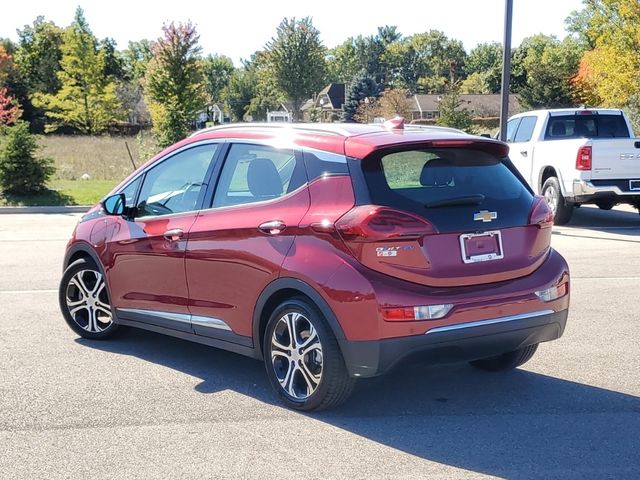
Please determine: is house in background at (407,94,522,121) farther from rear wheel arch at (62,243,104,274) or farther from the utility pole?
rear wheel arch at (62,243,104,274)

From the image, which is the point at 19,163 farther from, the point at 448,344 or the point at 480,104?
the point at 480,104

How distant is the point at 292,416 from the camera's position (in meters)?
4.70

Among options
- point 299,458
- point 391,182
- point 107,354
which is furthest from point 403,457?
point 107,354

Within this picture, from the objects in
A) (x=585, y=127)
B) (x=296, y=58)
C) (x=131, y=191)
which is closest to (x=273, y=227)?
(x=131, y=191)

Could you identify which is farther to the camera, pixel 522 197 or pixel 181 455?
pixel 522 197

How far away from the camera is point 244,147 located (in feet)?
17.3

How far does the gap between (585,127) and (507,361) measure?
10778 mm

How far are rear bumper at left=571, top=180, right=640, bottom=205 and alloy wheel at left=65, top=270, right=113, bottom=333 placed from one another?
9.57 metres

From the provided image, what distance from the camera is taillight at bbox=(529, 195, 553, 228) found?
4.83 meters

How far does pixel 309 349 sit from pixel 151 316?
1731mm

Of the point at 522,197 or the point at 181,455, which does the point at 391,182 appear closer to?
the point at 522,197

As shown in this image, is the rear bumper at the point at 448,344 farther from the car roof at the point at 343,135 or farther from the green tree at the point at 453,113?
the green tree at the point at 453,113

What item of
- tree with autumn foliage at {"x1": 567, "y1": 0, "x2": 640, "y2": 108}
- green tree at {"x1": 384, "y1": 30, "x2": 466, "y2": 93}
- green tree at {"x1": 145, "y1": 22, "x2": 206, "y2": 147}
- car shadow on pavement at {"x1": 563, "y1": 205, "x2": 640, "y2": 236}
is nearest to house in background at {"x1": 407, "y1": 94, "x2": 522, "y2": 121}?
tree with autumn foliage at {"x1": 567, "y1": 0, "x2": 640, "y2": 108}

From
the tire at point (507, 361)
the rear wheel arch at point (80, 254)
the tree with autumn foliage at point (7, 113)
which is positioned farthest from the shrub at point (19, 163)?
the tire at point (507, 361)
